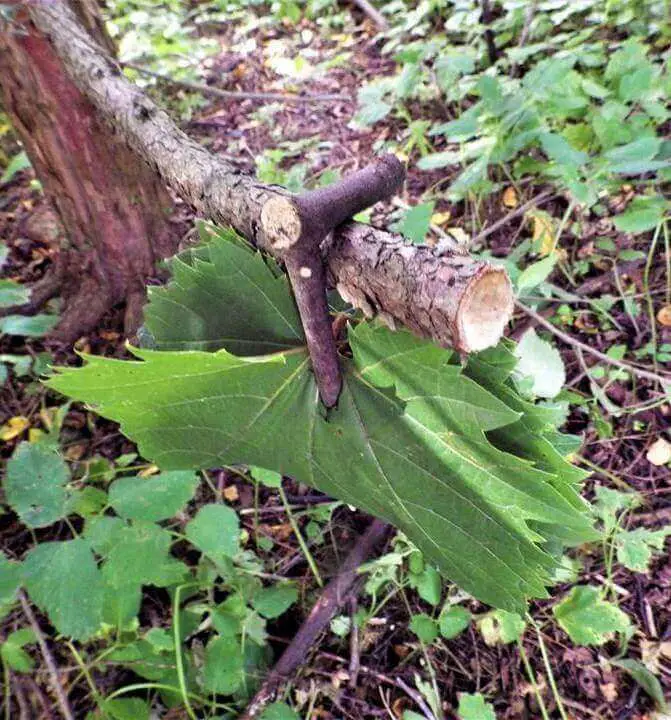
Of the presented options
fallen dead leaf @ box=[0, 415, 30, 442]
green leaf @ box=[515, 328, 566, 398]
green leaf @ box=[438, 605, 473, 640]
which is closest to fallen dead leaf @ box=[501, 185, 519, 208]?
green leaf @ box=[515, 328, 566, 398]

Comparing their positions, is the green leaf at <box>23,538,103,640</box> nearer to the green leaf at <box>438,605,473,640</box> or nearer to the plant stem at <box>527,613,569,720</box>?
the green leaf at <box>438,605,473,640</box>

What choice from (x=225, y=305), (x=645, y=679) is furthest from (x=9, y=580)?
(x=645, y=679)

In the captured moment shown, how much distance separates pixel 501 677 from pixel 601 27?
2.50 metres

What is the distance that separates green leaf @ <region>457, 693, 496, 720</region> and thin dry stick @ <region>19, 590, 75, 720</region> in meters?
0.82

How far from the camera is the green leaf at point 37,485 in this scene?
128 centimetres

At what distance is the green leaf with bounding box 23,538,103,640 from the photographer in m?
1.14

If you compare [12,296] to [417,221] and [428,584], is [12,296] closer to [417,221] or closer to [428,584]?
[417,221]

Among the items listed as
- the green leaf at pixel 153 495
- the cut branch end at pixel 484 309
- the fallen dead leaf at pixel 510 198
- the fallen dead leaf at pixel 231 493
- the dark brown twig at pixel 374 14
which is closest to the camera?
the cut branch end at pixel 484 309

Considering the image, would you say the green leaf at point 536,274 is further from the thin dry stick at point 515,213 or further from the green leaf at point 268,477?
the green leaf at point 268,477

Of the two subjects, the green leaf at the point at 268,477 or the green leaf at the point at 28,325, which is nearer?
the green leaf at the point at 268,477

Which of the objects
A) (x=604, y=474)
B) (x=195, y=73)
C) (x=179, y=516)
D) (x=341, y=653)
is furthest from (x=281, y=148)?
(x=341, y=653)

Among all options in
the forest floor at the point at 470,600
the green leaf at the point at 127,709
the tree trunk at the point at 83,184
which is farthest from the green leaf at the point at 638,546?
the tree trunk at the point at 83,184

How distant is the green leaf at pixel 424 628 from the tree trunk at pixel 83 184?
4.08ft

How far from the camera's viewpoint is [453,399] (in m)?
0.75
